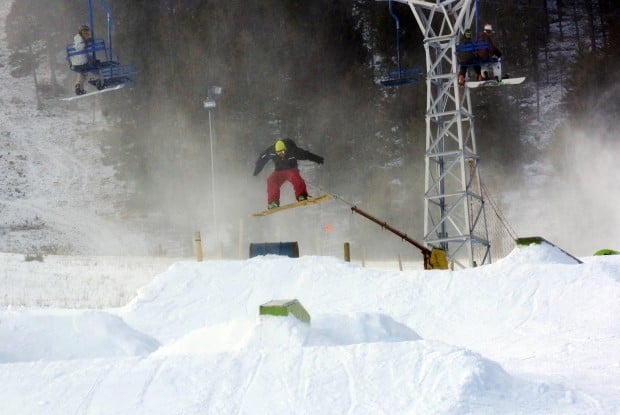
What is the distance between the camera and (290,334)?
772 centimetres

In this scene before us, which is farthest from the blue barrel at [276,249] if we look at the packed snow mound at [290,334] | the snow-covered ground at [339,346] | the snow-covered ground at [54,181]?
the snow-covered ground at [54,181]

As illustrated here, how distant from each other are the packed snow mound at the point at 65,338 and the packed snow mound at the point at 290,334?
1.38 metres

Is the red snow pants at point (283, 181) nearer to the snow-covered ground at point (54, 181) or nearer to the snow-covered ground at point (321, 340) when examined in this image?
the snow-covered ground at point (321, 340)

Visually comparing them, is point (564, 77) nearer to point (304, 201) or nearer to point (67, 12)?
point (304, 201)

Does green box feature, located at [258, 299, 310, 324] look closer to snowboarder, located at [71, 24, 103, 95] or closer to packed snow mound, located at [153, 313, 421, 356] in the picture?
packed snow mound, located at [153, 313, 421, 356]

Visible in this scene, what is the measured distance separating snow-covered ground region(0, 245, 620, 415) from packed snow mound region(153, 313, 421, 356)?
0.02 meters

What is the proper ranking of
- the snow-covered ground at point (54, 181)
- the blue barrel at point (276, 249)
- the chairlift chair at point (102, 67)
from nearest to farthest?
the blue barrel at point (276, 249)
the chairlift chair at point (102, 67)
the snow-covered ground at point (54, 181)

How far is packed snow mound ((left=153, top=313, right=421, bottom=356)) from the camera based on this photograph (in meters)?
7.68

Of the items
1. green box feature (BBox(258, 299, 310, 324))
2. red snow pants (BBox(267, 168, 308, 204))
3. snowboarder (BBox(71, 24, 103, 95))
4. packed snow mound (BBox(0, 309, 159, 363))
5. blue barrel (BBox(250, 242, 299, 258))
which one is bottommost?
packed snow mound (BBox(0, 309, 159, 363))

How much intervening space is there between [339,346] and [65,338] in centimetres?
438

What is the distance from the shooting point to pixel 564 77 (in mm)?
45531

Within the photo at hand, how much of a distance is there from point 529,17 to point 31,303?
42.4 m

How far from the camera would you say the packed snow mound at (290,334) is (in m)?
7.68

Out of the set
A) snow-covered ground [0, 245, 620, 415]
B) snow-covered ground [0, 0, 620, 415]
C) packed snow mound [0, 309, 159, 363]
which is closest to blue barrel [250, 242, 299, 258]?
snow-covered ground [0, 0, 620, 415]
